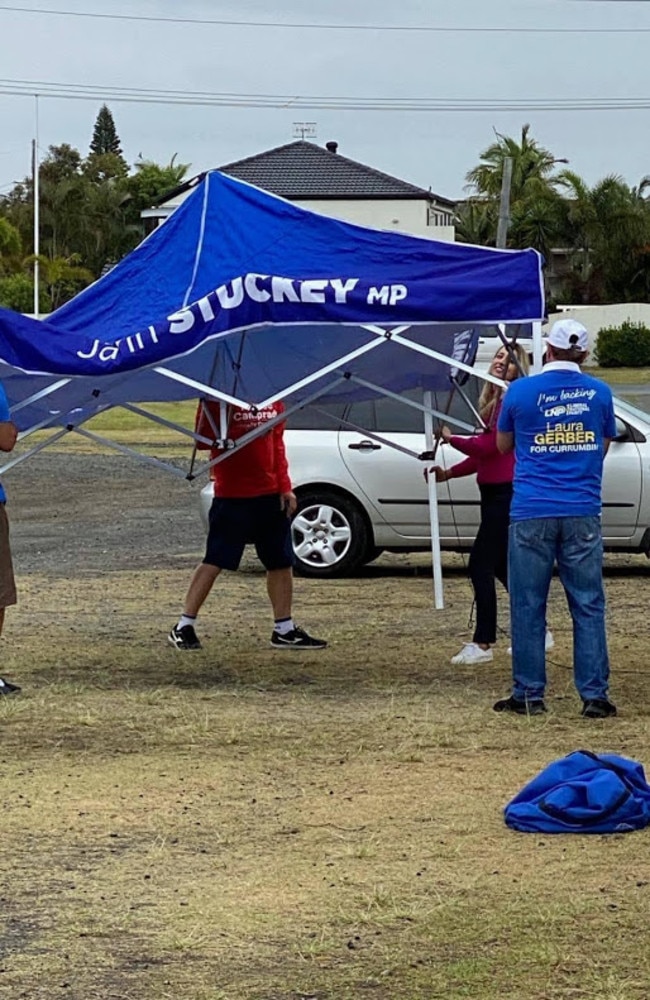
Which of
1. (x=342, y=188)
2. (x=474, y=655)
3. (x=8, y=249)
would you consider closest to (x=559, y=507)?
(x=474, y=655)

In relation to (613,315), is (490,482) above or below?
below

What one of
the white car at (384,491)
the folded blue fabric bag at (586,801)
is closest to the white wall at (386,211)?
the white car at (384,491)

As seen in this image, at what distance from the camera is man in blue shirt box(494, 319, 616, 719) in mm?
8703

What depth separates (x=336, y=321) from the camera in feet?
30.4

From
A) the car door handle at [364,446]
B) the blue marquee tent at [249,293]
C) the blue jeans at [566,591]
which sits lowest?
the blue jeans at [566,591]

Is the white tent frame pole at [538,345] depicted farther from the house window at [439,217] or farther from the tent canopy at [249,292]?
the house window at [439,217]

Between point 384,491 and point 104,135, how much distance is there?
129 meters

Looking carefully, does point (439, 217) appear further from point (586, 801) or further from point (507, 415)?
point (586, 801)

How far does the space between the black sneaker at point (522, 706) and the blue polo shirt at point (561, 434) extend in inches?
37.1

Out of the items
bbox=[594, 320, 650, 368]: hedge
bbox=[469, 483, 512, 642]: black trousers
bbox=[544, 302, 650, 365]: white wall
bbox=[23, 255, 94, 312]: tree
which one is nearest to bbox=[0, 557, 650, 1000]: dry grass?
bbox=[469, 483, 512, 642]: black trousers

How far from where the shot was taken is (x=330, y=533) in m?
14.7

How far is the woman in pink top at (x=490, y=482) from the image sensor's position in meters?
10.0

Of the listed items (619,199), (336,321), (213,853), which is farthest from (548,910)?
(619,199)

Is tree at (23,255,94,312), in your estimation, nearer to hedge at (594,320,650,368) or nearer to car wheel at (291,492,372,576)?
hedge at (594,320,650,368)
